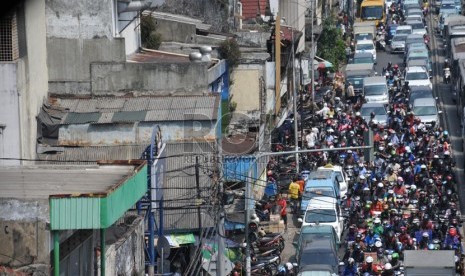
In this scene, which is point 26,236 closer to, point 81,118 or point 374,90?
point 81,118

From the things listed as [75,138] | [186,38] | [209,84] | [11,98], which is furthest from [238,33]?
[11,98]

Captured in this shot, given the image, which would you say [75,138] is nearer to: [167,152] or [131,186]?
[167,152]

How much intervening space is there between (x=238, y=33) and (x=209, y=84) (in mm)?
13525

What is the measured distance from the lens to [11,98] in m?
33.0

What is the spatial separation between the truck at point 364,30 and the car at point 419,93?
1390cm

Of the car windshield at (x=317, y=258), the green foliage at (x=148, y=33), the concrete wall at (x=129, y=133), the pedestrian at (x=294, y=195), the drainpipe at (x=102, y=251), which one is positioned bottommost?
the car windshield at (x=317, y=258)

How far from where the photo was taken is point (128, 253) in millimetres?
25359

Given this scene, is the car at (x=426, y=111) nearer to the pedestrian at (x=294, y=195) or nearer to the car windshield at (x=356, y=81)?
the car windshield at (x=356, y=81)

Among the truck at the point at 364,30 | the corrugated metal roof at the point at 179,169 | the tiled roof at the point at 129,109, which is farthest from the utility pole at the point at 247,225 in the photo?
the truck at the point at 364,30

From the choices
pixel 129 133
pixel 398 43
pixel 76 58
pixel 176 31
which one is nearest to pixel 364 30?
pixel 398 43

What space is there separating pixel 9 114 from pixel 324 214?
39.4 ft

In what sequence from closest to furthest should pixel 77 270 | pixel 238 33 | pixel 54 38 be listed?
pixel 77 270
pixel 54 38
pixel 238 33

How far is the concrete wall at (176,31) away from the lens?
150 ft

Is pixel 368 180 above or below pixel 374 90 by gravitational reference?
below
